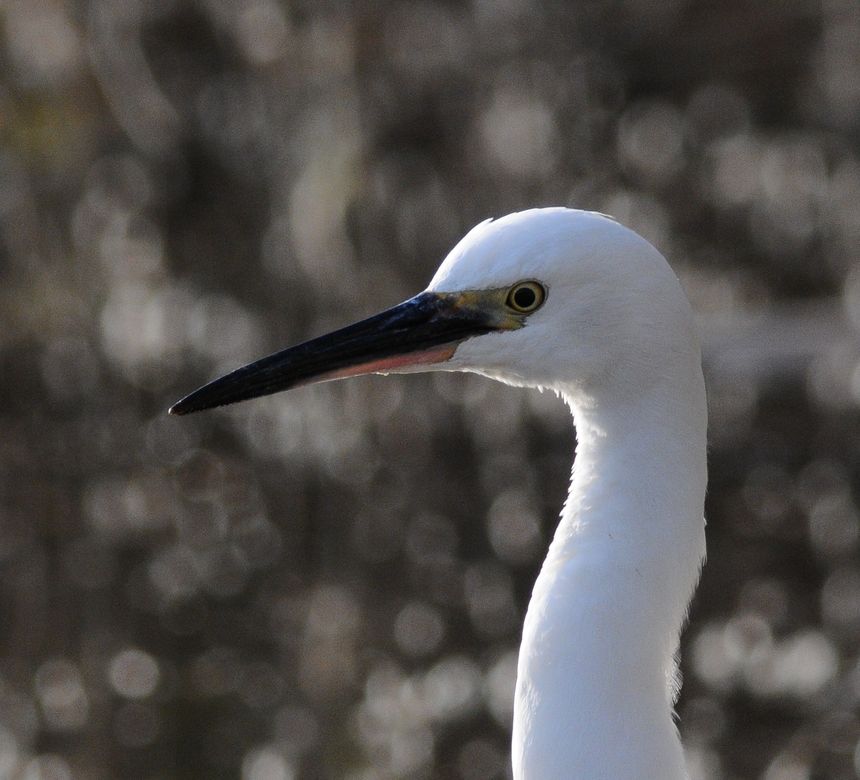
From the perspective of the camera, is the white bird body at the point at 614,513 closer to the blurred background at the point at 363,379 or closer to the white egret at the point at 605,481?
the white egret at the point at 605,481

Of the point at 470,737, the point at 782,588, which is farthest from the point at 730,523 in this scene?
the point at 470,737

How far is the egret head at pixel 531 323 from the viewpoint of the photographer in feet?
3.80

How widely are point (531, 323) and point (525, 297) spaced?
1.0 inches

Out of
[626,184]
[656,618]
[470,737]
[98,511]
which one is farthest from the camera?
[98,511]

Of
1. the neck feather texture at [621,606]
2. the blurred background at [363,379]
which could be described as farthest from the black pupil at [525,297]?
the blurred background at [363,379]

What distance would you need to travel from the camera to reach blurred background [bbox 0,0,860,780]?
143 inches

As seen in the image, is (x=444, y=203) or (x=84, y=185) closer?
(x=444, y=203)

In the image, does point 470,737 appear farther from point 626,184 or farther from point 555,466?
point 626,184

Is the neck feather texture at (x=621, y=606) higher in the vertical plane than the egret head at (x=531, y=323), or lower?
lower

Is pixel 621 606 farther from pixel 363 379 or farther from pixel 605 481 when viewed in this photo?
pixel 363 379

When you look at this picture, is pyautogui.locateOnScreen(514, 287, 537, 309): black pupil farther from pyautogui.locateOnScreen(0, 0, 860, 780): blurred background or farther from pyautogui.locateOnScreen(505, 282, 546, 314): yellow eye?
pyautogui.locateOnScreen(0, 0, 860, 780): blurred background

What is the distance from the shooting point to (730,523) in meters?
4.02

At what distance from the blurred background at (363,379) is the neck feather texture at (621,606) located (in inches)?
92.6

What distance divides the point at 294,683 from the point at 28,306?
4.56ft
